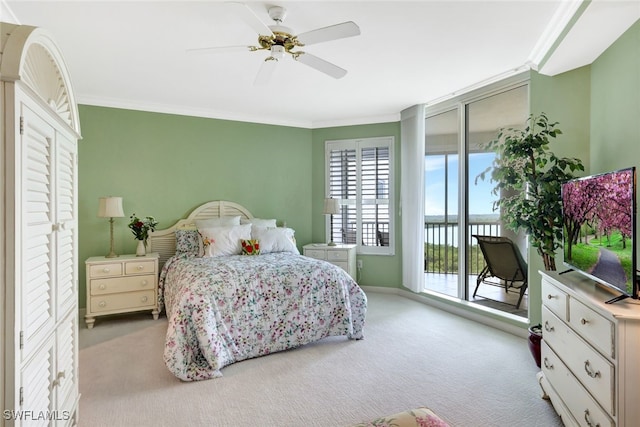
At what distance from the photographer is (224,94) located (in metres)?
4.17

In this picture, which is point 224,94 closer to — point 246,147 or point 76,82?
point 246,147

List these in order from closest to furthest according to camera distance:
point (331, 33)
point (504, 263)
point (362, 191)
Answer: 1. point (331, 33)
2. point (504, 263)
3. point (362, 191)

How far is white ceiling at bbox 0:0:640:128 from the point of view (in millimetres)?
2309

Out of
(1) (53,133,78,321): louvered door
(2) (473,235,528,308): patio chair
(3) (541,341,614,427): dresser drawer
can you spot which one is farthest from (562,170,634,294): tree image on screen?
(1) (53,133,78,321): louvered door

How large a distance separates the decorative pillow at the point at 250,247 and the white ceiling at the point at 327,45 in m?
1.73

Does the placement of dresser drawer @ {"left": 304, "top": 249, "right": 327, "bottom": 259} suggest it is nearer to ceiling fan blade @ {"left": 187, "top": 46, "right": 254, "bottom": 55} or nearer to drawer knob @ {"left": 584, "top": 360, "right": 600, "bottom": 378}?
ceiling fan blade @ {"left": 187, "top": 46, "right": 254, "bottom": 55}

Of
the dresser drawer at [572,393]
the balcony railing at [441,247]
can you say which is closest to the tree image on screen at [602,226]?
the dresser drawer at [572,393]

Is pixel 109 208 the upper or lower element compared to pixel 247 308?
upper

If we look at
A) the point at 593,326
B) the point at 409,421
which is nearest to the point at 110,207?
the point at 409,421

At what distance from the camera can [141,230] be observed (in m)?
4.22

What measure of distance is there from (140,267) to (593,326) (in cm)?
406

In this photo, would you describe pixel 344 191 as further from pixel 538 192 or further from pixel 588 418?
pixel 588 418

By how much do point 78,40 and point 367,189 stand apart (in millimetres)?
3788

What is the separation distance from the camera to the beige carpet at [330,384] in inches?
87.7
